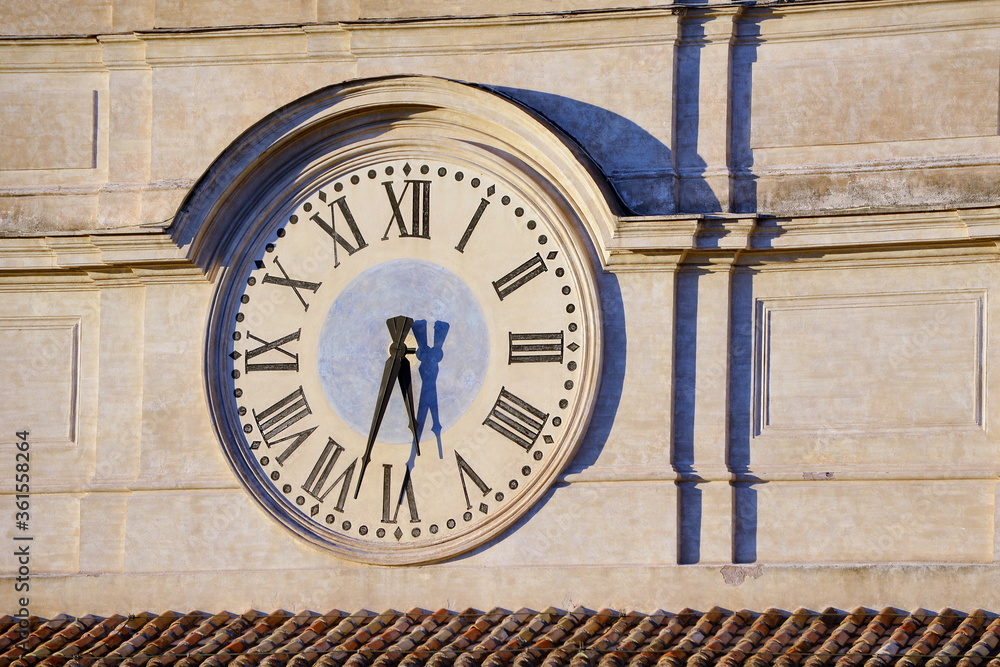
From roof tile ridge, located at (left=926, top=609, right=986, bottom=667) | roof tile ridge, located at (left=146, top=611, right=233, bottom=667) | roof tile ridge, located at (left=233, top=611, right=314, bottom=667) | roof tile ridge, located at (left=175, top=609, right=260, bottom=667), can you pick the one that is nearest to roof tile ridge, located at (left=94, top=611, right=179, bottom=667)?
roof tile ridge, located at (left=146, top=611, right=233, bottom=667)

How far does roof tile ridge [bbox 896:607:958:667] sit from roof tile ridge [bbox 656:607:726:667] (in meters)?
1.28

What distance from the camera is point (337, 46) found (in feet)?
44.4

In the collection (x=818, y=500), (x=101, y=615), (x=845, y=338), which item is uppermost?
(x=845, y=338)

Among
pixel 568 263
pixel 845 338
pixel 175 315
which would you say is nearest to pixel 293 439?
pixel 175 315

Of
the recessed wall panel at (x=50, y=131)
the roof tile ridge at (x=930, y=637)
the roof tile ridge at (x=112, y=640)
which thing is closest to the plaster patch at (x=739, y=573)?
the roof tile ridge at (x=930, y=637)

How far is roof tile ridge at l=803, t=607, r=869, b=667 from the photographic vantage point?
37.6ft

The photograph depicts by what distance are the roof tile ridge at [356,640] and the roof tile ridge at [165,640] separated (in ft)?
3.67

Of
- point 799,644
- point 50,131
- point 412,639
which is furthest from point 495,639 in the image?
point 50,131

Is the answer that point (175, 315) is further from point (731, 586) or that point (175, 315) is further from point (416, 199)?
point (731, 586)

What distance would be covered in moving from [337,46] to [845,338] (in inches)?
163

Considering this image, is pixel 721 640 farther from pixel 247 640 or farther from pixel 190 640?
pixel 190 640

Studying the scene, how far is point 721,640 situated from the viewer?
11.8 meters

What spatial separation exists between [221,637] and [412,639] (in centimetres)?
129

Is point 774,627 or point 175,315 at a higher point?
point 175,315
